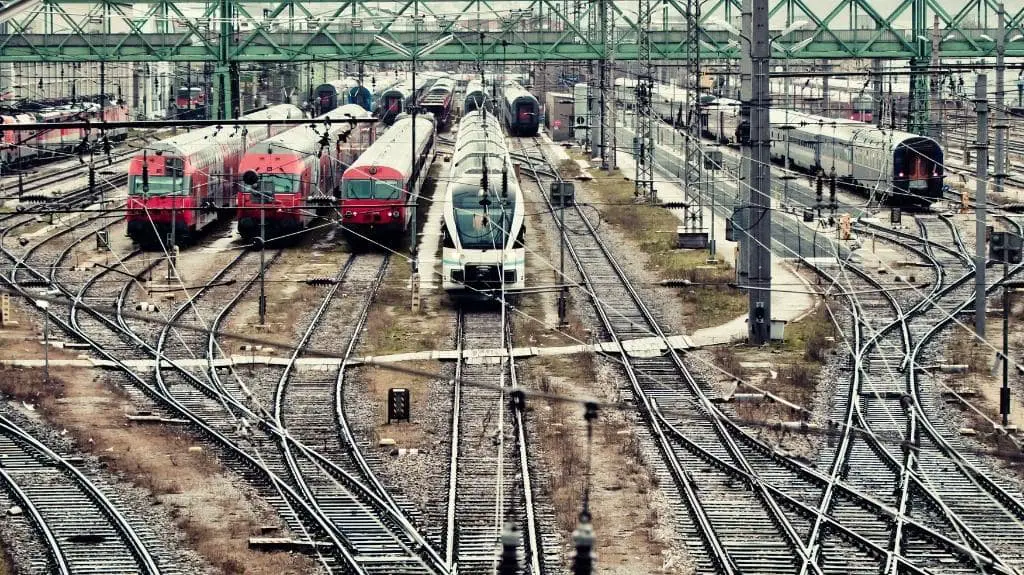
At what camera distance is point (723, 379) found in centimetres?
2734

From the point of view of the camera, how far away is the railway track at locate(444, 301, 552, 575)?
17484 millimetres

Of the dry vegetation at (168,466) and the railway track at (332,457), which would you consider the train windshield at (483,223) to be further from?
the dry vegetation at (168,466)

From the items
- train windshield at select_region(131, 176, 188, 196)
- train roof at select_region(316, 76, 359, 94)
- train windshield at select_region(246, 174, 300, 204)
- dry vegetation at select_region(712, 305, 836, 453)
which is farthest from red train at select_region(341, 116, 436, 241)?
train roof at select_region(316, 76, 359, 94)

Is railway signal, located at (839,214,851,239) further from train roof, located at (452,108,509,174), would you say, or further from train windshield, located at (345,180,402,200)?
train windshield, located at (345,180,402,200)

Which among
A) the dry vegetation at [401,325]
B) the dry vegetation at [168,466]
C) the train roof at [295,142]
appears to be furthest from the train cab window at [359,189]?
the dry vegetation at [168,466]

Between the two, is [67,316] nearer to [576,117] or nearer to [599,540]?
[599,540]

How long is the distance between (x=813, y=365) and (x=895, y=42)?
1666 inches

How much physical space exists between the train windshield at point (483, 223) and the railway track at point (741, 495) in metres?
6.58

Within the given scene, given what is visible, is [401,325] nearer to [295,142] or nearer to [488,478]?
[488,478]

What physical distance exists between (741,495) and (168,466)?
306 inches

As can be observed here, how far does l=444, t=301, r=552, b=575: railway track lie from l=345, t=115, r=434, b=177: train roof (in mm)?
12152

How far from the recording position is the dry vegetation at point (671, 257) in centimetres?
3494

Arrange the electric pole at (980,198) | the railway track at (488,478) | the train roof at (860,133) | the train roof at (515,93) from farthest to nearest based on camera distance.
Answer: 1. the train roof at (515,93)
2. the train roof at (860,133)
3. the electric pole at (980,198)
4. the railway track at (488,478)

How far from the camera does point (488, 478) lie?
2072 cm
